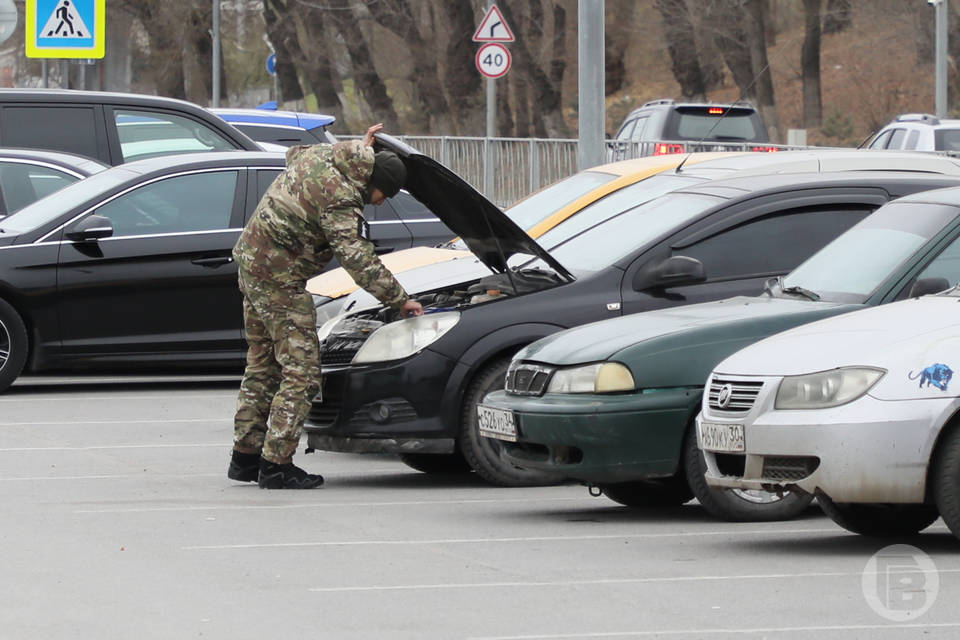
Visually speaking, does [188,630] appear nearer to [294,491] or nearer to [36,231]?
[294,491]

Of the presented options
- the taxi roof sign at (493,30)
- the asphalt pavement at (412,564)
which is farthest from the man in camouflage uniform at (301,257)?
the taxi roof sign at (493,30)

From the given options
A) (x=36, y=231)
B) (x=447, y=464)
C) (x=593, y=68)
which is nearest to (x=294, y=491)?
(x=447, y=464)

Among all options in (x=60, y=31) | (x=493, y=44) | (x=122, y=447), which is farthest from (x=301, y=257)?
(x=493, y=44)

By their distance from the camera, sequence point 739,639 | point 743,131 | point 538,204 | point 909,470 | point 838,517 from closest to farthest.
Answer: point 739,639, point 909,470, point 838,517, point 538,204, point 743,131

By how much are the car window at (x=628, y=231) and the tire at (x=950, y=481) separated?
285 centimetres

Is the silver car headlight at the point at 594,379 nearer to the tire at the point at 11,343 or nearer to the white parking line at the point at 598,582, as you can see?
the white parking line at the point at 598,582

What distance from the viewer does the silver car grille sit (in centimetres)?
744

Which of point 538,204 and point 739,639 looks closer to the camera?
point 739,639

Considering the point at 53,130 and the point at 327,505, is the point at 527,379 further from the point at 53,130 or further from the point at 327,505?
the point at 53,130

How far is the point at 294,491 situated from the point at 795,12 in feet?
171

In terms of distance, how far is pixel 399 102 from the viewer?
66.1 meters

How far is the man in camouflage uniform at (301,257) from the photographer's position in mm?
9227

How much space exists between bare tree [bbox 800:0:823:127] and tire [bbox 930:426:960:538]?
4264cm

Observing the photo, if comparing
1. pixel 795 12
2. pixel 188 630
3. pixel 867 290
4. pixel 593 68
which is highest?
pixel 795 12
